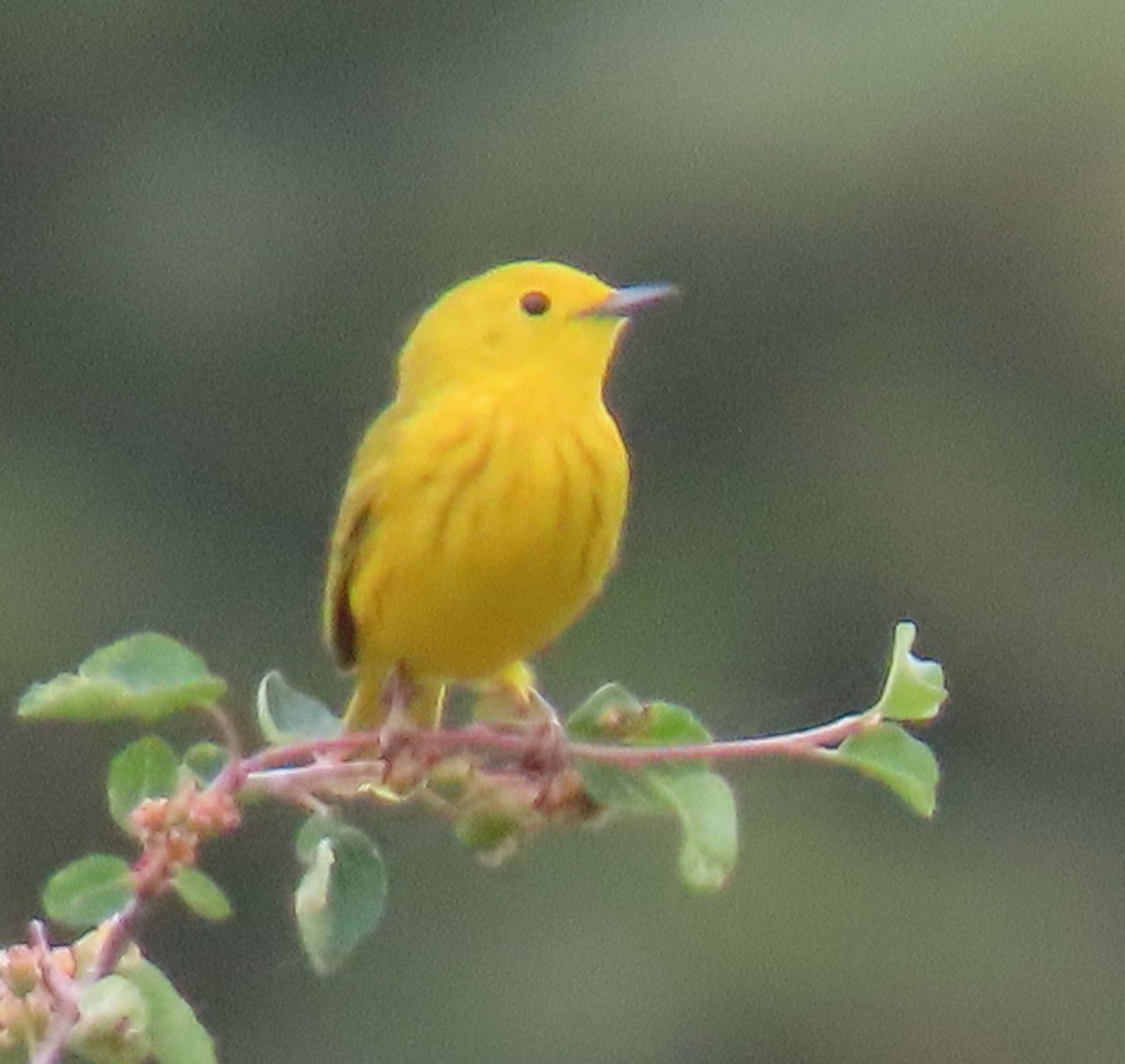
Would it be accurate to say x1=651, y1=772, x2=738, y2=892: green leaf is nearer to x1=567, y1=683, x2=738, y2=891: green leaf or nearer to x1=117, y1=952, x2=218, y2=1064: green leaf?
x1=567, y1=683, x2=738, y2=891: green leaf

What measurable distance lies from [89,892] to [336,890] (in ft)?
0.44

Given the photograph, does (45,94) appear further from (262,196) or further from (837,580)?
(837,580)

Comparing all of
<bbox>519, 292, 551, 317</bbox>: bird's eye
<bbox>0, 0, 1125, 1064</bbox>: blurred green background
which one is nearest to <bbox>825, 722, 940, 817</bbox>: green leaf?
<bbox>519, 292, 551, 317</bbox>: bird's eye

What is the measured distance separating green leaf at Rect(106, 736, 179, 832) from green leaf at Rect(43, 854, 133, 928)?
30 millimetres

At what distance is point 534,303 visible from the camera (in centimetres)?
273

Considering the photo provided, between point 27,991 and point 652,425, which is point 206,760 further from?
point 652,425

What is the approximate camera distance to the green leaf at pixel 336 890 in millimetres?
1665

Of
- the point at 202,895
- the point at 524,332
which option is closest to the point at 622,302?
the point at 524,332

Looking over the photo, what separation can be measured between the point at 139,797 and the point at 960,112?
324 inches

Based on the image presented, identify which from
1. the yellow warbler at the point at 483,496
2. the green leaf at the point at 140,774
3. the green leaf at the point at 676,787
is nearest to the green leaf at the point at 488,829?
the green leaf at the point at 676,787

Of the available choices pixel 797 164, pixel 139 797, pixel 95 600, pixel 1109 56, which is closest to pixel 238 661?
pixel 95 600

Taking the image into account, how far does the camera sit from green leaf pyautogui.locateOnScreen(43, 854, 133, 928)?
5.45ft

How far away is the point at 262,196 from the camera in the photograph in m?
9.82

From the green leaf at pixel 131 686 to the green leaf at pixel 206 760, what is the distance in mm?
77
